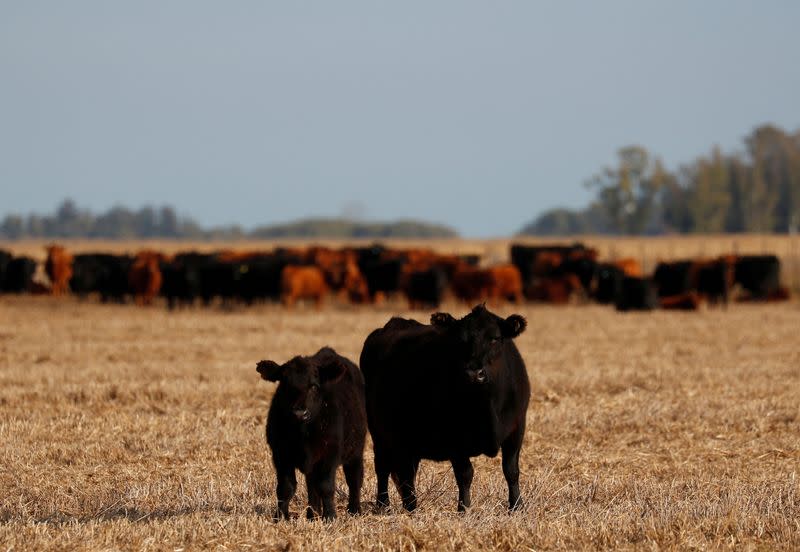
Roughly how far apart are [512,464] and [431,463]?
2.78 metres

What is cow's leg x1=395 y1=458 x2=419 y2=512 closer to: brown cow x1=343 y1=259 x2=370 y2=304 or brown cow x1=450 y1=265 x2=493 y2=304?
brown cow x1=450 y1=265 x2=493 y2=304

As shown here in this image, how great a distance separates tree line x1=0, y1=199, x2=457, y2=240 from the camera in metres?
171

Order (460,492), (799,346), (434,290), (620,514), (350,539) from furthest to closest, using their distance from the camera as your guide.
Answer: (434,290) < (799,346) < (460,492) < (620,514) < (350,539)

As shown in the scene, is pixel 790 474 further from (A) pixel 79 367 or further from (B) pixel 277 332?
(B) pixel 277 332

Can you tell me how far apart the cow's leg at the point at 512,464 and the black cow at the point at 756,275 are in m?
32.1

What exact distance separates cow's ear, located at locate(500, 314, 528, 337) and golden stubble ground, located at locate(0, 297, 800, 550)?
1.18 m

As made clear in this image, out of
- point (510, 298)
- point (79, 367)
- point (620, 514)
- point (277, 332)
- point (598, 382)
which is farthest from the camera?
point (510, 298)

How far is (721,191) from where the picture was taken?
350 ft

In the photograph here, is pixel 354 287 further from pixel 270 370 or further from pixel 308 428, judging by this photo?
pixel 308 428

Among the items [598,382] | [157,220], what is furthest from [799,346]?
[157,220]

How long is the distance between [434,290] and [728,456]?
79.0ft

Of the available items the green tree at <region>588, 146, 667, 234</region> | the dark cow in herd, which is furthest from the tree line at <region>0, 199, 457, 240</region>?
the dark cow in herd

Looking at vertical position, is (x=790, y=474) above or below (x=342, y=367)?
below

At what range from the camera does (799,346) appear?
840 inches
